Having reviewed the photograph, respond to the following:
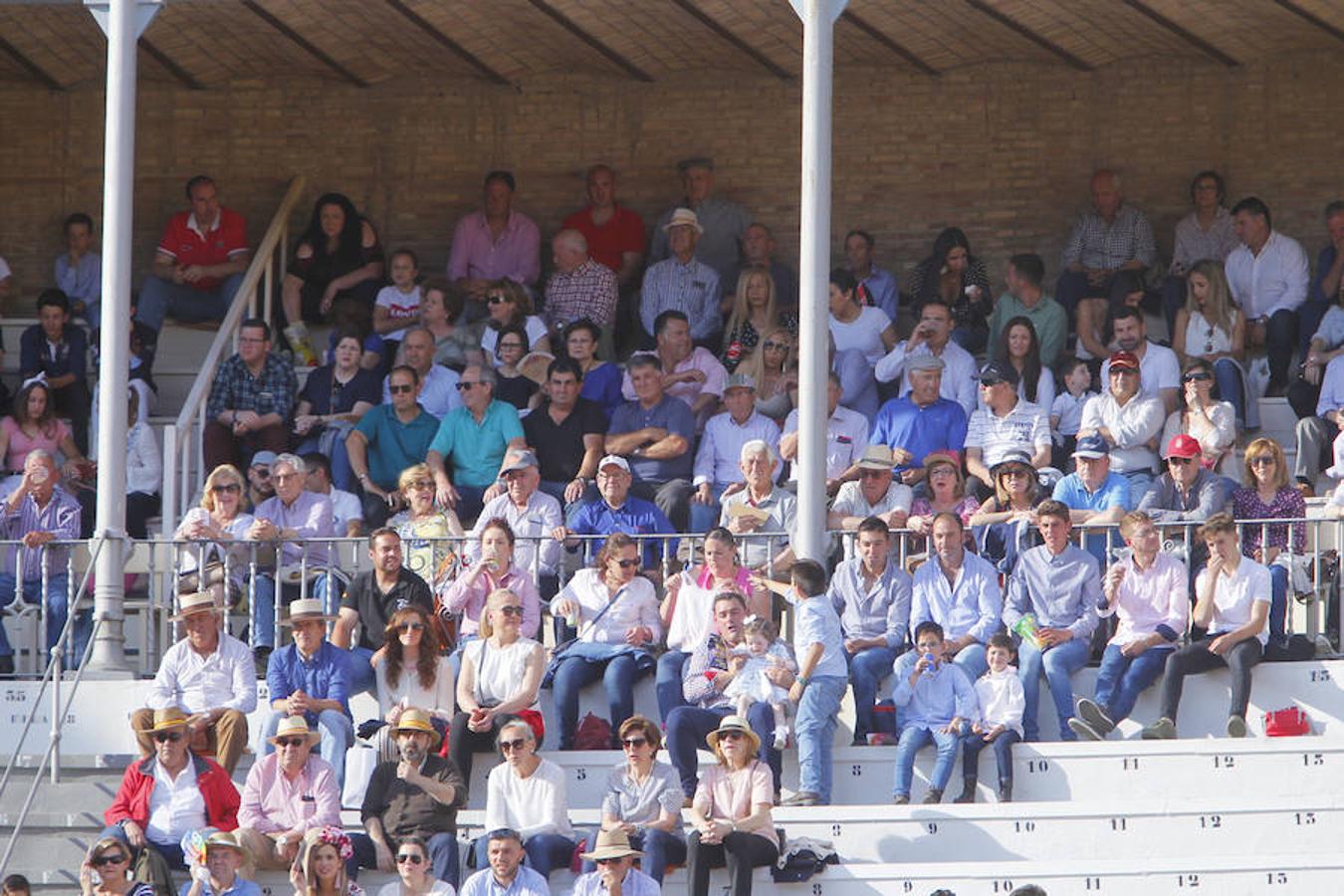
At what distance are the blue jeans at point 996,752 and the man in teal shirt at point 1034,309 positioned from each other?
4.57m

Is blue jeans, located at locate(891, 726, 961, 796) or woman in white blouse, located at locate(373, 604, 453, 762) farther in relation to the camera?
woman in white blouse, located at locate(373, 604, 453, 762)

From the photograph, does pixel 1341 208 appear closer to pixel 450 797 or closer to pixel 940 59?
pixel 940 59

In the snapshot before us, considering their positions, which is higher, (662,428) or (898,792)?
(662,428)

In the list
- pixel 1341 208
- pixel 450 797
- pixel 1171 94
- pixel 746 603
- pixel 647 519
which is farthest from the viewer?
pixel 1171 94

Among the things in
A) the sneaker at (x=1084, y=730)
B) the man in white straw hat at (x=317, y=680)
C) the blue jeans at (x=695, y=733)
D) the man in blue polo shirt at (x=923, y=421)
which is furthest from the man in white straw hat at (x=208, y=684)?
the man in blue polo shirt at (x=923, y=421)

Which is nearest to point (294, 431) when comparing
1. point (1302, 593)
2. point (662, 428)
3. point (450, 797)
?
point (662, 428)

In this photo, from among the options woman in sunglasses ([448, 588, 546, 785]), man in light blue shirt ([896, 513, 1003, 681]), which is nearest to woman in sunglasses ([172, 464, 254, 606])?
woman in sunglasses ([448, 588, 546, 785])

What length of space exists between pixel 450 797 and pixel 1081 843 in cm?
261

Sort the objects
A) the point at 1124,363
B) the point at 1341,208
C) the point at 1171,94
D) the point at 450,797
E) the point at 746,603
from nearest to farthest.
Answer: the point at 450,797 → the point at 746,603 → the point at 1124,363 → the point at 1341,208 → the point at 1171,94

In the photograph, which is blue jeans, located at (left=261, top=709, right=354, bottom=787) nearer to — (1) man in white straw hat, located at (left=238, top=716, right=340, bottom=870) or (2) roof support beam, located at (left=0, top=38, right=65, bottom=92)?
(1) man in white straw hat, located at (left=238, top=716, right=340, bottom=870)

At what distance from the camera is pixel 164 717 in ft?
36.6

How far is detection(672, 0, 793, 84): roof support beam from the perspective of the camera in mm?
16359

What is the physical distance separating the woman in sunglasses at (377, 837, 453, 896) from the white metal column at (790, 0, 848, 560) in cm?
259

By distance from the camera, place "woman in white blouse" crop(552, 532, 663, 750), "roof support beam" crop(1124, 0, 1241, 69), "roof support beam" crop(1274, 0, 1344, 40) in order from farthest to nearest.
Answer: "roof support beam" crop(1124, 0, 1241, 69) → "roof support beam" crop(1274, 0, 1344, 40) → "woman in white blouse" crop(552, 532, 663, 750)
